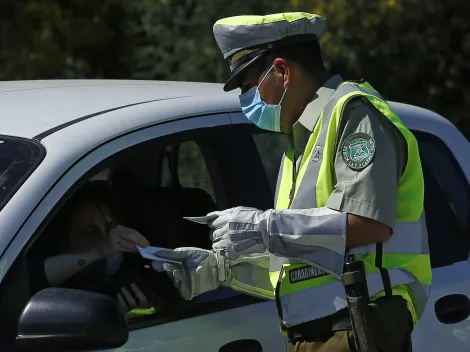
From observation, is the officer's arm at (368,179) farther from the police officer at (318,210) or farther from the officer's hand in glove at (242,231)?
the officer's hand in glove at (242,231)

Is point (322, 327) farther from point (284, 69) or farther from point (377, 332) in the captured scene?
point (284, 69)

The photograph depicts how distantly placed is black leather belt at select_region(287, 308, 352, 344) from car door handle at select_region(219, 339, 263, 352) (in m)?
0.23

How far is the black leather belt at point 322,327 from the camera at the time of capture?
260 centimetres

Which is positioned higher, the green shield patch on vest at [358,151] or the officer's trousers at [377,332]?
the green shield patch on vest at [358,151]

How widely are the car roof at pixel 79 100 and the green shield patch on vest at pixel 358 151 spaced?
2.11 feet

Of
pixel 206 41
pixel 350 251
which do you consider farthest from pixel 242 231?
pixel 206 41

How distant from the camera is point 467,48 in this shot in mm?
8086

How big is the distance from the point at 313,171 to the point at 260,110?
0.25 meters

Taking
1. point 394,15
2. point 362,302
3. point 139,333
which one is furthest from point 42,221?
point 394,15

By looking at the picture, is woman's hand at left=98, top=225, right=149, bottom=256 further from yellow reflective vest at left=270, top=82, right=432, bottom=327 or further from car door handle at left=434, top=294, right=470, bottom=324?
car door handle at left=434, top=294, right=470, bottom=324

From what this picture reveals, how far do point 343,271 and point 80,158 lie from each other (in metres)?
Result: 0.72

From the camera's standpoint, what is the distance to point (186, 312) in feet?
9.27

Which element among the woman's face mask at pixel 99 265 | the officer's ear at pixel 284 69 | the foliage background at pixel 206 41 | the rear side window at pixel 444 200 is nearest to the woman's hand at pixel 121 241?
the woman's face mask at pixel 99 265

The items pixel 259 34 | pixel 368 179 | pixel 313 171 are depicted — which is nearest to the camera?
pixel 368 179
